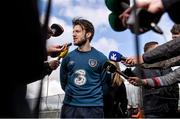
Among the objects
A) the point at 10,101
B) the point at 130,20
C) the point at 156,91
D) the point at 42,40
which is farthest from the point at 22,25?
the point at 156,91

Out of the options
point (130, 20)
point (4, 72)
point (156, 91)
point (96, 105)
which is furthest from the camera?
point (156, 91)

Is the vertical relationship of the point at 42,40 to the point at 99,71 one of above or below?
below

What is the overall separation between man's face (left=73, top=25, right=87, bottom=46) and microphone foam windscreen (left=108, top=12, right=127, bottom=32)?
2.32m

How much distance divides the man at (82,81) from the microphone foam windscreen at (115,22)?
6.27 ft

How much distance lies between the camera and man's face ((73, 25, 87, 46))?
3.79 m

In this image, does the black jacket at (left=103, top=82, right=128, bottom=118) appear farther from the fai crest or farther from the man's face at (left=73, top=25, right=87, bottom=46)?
the man's face at (left=73, top=25, right=87, bottom=46)

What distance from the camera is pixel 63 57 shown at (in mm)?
3633

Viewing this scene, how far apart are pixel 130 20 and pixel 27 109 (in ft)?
1.24

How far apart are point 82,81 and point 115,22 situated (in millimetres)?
2083

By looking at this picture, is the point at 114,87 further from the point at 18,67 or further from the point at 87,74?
the point at 18,67

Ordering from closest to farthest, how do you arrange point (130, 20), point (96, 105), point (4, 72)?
point (4, 72), point (130, 20), point (96, 105)

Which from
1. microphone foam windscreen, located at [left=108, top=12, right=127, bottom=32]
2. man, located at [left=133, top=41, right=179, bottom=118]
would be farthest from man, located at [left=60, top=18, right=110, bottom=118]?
microphone foam windscreen, located at [left=108, top=12, right=127, bottom=32]

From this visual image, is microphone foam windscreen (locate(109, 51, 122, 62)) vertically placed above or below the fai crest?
above

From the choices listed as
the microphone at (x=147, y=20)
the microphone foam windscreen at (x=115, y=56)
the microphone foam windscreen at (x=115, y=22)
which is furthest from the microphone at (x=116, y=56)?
the microphone at (x=147, y=20)
